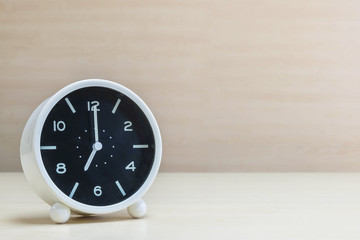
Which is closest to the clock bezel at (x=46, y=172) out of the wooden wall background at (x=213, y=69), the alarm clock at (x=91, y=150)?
the alarm clock at (x=91, y=150)

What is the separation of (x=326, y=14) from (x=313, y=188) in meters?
0.85

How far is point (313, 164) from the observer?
229cm

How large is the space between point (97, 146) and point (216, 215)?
279mm

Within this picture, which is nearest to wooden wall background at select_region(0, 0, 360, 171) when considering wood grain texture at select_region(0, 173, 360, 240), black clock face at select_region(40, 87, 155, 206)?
wood grain texture at select_region(0, 173, 360, 240)

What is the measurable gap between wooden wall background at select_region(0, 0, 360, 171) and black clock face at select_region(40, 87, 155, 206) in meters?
1.14

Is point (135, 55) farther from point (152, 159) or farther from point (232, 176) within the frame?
point (152, 159)

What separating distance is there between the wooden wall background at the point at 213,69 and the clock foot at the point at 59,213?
4.02 feet

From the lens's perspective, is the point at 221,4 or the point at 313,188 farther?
the point at 221,4

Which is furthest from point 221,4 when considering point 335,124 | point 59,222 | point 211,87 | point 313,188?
point 59,222

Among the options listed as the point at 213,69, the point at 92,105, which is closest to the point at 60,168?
the point at 92,105

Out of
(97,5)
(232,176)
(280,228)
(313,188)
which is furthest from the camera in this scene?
(97,5)

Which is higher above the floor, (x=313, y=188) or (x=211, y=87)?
(x=211, y=87)

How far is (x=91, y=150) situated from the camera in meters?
1.11

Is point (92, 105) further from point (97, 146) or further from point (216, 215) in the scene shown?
point (216, 215)
